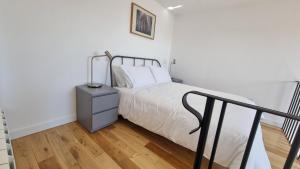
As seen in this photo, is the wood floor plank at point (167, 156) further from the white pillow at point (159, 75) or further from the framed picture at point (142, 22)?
the framed picture at point (142, 22)

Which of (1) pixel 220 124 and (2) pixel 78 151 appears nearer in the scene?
(1) pixel 220 124

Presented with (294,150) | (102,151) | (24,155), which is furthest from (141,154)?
(294,150)

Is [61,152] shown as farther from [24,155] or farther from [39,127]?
[39,127]

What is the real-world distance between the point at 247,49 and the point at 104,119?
9.87 ft

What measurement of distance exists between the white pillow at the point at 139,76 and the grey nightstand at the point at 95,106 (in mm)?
357

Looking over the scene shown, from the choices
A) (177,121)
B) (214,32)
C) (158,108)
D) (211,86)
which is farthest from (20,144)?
(214,32)

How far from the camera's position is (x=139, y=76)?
233cm

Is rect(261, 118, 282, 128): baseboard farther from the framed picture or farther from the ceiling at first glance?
the framed picture

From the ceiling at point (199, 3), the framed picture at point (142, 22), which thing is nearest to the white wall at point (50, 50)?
the framed picture at point (142, 22)

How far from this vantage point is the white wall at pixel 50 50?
1453mm

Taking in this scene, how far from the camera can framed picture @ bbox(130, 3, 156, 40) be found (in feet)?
8.37

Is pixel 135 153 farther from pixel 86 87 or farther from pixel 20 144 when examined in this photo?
pixel 20 144

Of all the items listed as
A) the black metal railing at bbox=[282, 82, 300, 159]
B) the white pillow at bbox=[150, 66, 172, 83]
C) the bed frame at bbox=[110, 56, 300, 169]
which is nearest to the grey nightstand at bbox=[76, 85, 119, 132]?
the white pillow at bbox=[150, 66, 172, 83]

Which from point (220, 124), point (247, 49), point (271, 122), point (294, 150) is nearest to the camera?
point (294, 150)
